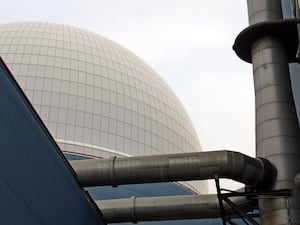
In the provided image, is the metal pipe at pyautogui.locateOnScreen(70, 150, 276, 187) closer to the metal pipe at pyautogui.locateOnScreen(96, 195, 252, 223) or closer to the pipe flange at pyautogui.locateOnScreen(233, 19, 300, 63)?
the metal pipe at pyautogui.locateOnScreen(96, 195, 252, 223)

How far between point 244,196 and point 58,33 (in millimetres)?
21660

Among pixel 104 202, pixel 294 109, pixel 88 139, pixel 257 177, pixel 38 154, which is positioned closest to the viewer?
pixel 38 154

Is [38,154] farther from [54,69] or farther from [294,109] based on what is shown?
[54,69]

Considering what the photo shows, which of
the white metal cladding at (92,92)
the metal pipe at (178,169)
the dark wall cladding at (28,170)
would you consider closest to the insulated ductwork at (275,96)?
the metal pipe at (178,169)

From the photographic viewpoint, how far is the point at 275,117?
17.0 metres

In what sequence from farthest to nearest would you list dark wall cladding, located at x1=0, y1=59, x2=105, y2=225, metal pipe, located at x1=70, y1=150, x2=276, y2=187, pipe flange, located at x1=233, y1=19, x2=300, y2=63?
pipe flange, located at x1=233, y1=19, x2=300, y2=63 → metal pipe, located at x1=70, y1=150, x2=276, y2=187 → dark wall cladding, located at x1=0, y1=59, x2=105, y2=225

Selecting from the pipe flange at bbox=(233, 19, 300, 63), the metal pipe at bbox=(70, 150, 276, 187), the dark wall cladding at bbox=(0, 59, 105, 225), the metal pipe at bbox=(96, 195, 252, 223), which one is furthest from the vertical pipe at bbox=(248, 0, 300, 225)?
the dark wall cladding at bbox=(0, 59, 105, 225)

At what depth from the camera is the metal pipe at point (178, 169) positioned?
16.3m

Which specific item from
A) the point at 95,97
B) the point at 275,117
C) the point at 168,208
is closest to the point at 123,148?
the point at 95,97

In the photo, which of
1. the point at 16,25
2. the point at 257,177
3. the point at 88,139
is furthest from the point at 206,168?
the point at 16,25

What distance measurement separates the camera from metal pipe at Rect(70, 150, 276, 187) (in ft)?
53.4

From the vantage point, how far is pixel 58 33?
35.9 meters

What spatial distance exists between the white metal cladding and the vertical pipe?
43.2ft

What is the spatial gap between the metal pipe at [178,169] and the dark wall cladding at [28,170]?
0.79 metres
